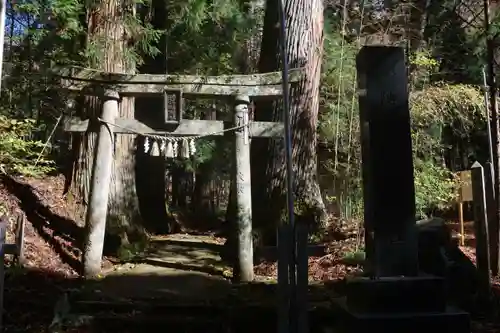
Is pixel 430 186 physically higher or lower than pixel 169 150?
lower

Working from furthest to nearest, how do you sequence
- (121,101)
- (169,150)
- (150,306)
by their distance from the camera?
(121,101)
(169,150)
(150,306)

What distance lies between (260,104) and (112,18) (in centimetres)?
350

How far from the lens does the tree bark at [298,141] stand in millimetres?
9961

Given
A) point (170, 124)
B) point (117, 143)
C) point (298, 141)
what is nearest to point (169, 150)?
point (170, 124)

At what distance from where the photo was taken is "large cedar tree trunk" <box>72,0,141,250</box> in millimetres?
10445

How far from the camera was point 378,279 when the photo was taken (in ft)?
16.3

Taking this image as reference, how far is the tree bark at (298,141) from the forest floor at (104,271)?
93 cm

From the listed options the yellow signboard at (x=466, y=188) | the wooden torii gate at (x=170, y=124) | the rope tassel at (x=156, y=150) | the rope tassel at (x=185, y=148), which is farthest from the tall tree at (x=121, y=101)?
the yellow signboard at (x=466, y=188)

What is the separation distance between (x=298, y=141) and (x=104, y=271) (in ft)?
14.0

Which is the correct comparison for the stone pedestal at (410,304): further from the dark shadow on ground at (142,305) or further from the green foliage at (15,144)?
the green foliage at (15,144)

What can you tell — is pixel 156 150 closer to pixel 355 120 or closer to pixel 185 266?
pixel 185 266

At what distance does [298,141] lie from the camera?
1011 centimetres

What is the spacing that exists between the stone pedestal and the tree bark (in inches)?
192

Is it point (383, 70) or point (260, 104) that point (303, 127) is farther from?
point (383, 70)
